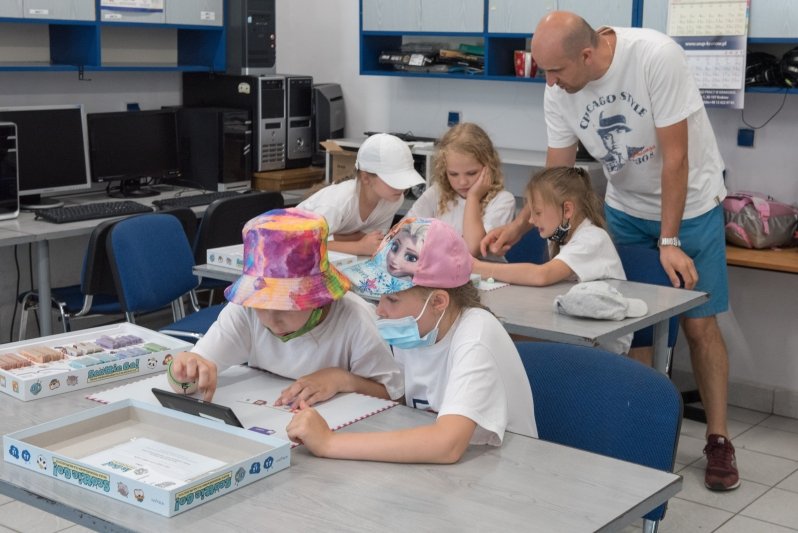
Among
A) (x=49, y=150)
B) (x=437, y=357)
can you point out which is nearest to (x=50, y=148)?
(x=49, y=150)

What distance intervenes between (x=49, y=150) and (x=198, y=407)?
3.31 meters

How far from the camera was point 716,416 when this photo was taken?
11.8ft

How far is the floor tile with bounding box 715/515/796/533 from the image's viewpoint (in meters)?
3.25

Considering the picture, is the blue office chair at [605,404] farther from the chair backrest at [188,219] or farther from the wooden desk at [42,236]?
the wooden desk at [42,236]

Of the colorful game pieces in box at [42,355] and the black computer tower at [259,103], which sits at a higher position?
the black computer tower at [259,103]

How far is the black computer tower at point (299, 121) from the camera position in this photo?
18.2ft

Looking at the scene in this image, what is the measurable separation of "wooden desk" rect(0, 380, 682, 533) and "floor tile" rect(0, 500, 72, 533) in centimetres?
158

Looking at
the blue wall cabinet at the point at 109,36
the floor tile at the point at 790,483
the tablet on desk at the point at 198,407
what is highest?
the blue wall cabinet at the point at 109,36

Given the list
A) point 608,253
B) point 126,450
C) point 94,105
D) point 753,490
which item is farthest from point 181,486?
point 94,105

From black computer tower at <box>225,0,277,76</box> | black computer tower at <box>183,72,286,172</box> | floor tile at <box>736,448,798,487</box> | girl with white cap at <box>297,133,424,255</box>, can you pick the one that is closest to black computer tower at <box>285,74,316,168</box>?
black computer tower at <box>183,72,286,172</box>

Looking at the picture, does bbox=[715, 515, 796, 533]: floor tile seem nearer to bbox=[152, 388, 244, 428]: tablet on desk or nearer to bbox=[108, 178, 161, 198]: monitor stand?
bbox=[152, 388, 244, 428]: tablet on desk

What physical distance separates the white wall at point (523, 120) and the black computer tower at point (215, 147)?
0.76 m

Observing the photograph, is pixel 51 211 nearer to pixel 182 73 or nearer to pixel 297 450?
pixel 182 73

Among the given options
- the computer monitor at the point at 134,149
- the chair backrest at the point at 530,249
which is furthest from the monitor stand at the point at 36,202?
the chair backrest at the point at 530,249
